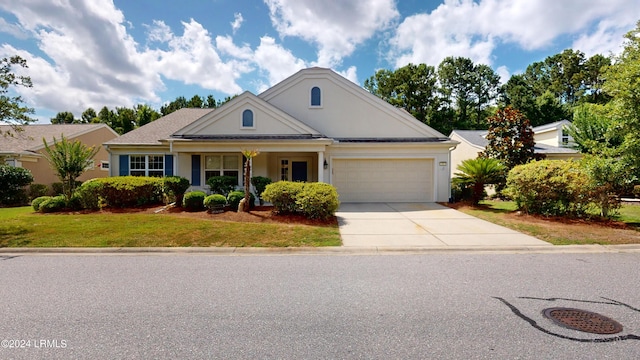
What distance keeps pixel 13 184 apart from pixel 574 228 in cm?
2400

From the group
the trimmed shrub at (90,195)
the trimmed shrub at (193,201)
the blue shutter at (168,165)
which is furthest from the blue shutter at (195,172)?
A: the trimmed shrub at (90,195)

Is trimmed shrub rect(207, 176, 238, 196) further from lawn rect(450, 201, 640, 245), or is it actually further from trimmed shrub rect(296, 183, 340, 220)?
lawn rect(450, 201, 640, 245)

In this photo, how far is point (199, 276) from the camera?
512 cm

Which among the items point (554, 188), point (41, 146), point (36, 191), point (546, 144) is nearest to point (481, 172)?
point (554, 188)

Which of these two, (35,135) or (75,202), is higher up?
(35,135)

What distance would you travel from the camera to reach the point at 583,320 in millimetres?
3525

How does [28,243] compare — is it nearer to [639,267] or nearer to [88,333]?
[88,333]

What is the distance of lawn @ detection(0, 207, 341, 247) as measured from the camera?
7252 millimetres

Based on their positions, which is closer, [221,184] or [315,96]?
[221,184]

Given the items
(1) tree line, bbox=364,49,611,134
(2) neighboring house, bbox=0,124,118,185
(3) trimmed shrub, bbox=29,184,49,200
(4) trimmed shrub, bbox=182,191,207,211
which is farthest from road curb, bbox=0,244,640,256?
(1) tree line, bbox=364,49,611,134

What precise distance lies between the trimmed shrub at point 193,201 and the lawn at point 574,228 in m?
10.5

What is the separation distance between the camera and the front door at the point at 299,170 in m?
16.5

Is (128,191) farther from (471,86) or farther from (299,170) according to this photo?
(471,86)

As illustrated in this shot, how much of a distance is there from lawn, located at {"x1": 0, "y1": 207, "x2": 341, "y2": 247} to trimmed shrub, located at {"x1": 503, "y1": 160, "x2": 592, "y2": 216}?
6.92 metres
